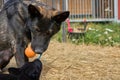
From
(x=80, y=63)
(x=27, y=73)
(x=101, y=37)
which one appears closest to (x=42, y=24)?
(x=27, y=73)

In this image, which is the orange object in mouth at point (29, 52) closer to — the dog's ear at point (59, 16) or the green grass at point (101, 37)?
the dog's ear at point (59, 16)

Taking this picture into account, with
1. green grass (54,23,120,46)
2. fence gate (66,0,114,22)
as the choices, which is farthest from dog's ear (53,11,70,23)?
fence gate (66,0,114,22)

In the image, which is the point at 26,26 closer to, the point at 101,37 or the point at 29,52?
the point at 29,52

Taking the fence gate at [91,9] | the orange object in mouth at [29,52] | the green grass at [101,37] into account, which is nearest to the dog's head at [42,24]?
the orange object in mouth at [29,52]

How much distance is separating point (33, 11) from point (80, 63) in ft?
8.41

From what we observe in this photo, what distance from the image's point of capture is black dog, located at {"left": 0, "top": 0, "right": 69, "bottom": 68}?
4512 mm

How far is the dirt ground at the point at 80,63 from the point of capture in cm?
606

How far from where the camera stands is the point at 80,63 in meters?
6.86

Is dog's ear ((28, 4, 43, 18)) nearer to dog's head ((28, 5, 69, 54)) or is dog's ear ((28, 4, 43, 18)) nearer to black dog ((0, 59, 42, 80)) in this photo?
dog's head ((28, 5, 69, 54))

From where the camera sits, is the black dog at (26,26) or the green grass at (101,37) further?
the green grass at (101,37)

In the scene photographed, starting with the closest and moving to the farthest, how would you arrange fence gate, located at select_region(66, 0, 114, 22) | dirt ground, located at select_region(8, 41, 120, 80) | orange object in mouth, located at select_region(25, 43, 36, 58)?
orange object in mouth, located at select_region(25, 43, 36, 58)
dirt ground, located at select_region(8, 41, 120, 80)
fence gate, located at select_region(66, 0, 114, 22)

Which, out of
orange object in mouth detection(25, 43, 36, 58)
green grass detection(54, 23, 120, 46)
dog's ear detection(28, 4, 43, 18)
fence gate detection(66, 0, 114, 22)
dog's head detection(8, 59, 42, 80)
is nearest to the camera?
dog's head detection(8, 59, 42, 80)

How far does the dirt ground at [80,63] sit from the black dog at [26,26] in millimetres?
1126

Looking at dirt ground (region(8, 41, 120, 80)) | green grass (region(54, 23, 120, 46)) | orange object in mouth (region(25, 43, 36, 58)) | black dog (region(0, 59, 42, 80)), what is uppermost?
orange object in mouth (region(25, 43, 36, 58))
